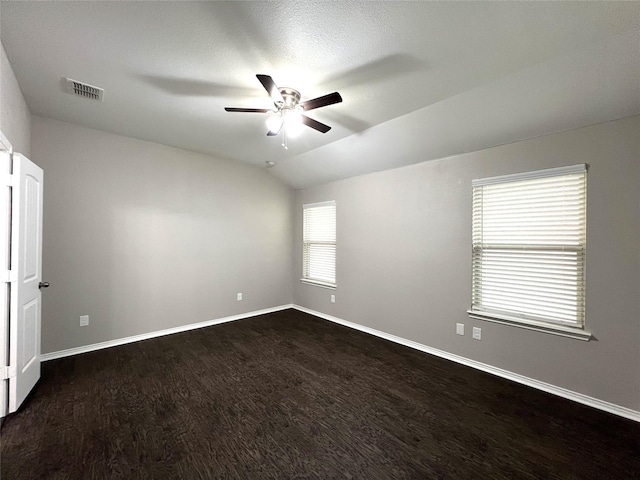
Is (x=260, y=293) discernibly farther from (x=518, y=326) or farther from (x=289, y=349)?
(x=518, y=326)

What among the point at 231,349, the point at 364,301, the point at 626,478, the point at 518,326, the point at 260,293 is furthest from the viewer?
the point at 260,293

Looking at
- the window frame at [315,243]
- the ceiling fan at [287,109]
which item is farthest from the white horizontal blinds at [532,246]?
the window frame at [315,243]

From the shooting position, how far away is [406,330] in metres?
3.62

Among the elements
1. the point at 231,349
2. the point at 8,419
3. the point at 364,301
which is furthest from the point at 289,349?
the point at 8,419

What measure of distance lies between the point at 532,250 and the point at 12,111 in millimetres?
4794

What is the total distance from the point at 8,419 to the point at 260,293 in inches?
127

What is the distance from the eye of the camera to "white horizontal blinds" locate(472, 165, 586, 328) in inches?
95.6

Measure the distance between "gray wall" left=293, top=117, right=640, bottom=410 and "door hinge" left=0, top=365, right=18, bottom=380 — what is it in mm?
3661

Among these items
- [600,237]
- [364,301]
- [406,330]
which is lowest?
[406,330]

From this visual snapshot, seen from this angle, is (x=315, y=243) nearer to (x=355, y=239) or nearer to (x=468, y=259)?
(x=355, y=239)

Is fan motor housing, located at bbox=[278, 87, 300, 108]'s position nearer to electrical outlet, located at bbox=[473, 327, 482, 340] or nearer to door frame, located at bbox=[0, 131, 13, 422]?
door frame, located at bbox=[0, 131, 13, 422]

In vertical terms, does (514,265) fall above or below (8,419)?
above

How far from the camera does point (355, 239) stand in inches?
169

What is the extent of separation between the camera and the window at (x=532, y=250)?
242cm
